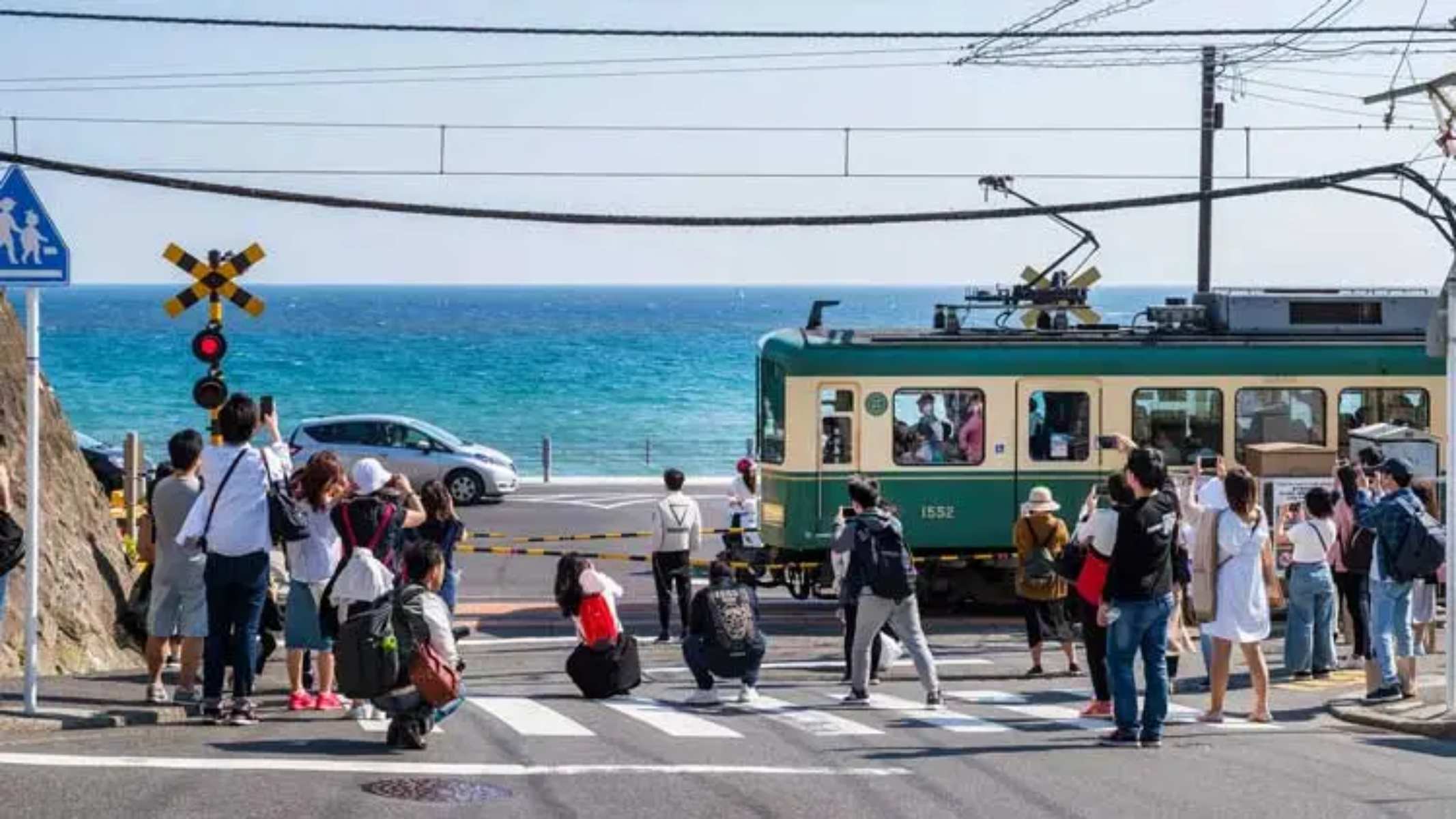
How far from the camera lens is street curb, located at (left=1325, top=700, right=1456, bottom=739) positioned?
1455 cm

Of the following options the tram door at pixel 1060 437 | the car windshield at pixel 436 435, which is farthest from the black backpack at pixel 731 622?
the car windshield at pixel 436 435

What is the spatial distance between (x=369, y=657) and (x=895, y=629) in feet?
15.6

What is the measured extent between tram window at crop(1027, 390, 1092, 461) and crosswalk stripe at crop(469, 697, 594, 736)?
941 centimetres

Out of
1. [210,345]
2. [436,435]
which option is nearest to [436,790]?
[210,345]

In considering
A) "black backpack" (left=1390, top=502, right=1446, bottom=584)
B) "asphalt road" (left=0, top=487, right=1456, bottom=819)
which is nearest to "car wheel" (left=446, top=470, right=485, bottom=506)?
"asphalt road" (left=0, top=487, right=1456, bottom=819)

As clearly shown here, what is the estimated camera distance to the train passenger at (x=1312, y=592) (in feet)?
56.4

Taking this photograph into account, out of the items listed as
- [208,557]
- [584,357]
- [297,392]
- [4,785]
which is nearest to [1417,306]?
[208,557]

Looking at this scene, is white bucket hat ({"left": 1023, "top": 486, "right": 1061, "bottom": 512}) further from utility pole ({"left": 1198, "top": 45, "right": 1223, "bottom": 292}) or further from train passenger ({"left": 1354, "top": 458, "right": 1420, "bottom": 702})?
utility pole ({"left": 1198, "top": 45, "right": 1223, "bottom": 292})

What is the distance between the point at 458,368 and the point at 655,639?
109 m

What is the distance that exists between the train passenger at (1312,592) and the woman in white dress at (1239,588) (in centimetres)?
229

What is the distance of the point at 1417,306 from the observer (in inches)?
1013

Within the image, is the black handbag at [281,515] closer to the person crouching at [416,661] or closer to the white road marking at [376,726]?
the person crouching at [416,661]

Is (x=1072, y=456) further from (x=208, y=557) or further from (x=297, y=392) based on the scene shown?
(x=297, y=392)

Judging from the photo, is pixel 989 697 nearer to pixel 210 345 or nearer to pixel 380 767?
pixel 380 767
